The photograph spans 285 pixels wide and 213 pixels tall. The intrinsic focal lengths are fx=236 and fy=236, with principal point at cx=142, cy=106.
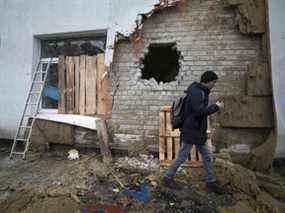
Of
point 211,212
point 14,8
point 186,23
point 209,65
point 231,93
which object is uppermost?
point 14,8

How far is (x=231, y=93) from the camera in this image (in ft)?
14.0

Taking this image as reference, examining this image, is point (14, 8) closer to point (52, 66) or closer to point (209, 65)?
point (52, 66)

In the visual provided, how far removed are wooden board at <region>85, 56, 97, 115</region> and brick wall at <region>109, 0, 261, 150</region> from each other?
0.42 metres

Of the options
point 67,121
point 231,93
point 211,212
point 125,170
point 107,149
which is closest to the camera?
point 211,212

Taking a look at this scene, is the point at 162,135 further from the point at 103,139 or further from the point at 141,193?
the point at 141,193

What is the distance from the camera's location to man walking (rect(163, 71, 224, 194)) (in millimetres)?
2955

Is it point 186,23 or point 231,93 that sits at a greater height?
point 186,23

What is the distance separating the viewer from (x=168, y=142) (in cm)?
420

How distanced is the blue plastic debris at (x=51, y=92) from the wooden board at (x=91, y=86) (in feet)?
2.80

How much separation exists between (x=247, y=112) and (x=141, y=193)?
2.32 metres

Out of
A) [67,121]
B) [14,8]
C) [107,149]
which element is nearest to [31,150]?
[67,121]

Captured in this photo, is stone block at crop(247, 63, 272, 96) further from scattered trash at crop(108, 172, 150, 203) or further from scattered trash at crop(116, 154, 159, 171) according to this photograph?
scattered trash at crop(108, 172, 150, 203)

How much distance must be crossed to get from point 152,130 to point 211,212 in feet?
6.57

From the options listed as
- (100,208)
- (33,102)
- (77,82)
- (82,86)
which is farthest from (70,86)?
(100,208)
